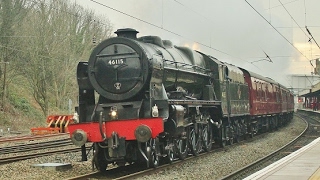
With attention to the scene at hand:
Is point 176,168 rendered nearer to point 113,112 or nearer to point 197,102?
point 113,112

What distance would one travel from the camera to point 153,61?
11.7 meters

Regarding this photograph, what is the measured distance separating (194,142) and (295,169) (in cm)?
515

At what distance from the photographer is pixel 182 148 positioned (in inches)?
555

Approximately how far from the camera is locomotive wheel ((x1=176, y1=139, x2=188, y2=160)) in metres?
13.5

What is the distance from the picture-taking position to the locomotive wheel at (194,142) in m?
14.6

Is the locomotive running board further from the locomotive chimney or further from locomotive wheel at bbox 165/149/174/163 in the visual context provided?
the locomotive chimney

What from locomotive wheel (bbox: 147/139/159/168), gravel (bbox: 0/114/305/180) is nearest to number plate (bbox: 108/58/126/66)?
locomotive wheel (bbox: 147/139/159/168)

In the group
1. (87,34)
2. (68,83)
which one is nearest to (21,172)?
(68,83)

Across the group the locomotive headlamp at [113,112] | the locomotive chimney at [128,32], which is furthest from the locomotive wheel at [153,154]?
the locomotive chimney at [128,32]

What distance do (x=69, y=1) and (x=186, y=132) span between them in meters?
29.8

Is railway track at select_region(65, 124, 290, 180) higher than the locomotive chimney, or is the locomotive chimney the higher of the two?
the locomotive chimney

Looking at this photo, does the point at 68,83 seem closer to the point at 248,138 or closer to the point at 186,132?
the point at 248,138

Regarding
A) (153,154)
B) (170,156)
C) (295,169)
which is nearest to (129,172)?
(153,154)

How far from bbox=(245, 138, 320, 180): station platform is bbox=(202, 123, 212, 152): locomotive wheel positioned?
355cm
